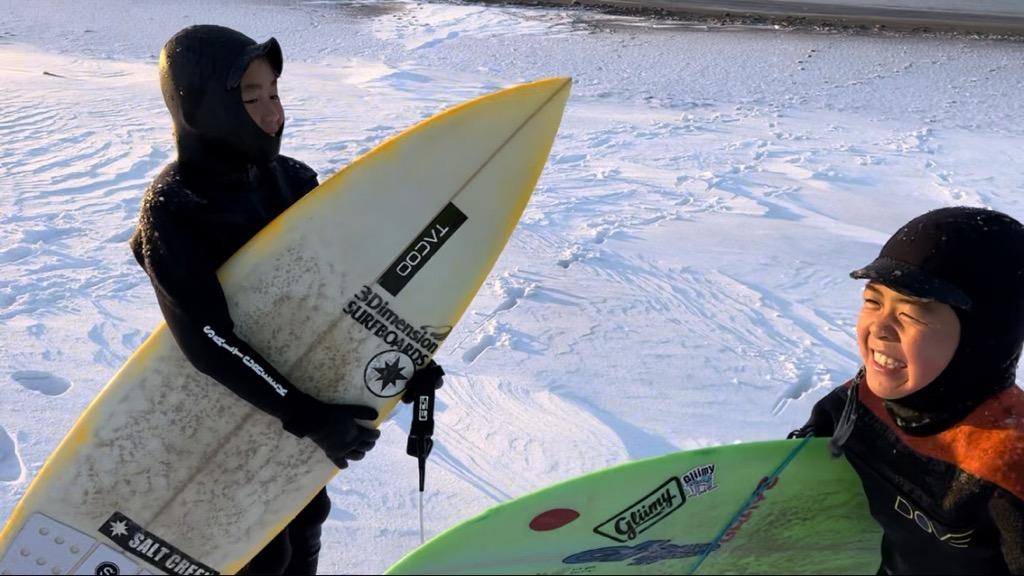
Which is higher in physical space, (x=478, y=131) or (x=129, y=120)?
(x=478, y=131)

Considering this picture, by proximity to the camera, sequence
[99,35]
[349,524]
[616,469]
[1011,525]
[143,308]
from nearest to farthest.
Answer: [1011,525], [616,469], [349,524], [143,308], [99,35]

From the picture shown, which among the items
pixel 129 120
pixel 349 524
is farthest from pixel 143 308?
pixel 129 120

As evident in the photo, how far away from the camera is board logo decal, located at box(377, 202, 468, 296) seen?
92.5 inches

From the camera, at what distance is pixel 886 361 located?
1705mm

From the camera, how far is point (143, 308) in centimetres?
418

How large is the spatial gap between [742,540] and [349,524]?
1330 millimetres

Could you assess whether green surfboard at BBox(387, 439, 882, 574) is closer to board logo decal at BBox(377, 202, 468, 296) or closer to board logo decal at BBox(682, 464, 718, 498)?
board logo decal at BBox(682, 464, 718, 498)

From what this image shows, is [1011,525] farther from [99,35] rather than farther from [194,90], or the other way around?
[99,35]

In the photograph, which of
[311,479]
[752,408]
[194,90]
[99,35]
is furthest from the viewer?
[99,35]

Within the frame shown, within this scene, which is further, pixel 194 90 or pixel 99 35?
Answer: pixel 99 35

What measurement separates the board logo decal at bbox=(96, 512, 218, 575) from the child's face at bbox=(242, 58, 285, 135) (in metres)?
1.17

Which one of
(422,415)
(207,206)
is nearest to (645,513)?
(422,415)

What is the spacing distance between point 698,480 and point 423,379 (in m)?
0.81

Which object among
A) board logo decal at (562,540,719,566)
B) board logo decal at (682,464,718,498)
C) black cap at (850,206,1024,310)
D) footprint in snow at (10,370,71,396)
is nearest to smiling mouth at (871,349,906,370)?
black cap at (850,206,1024,310)
